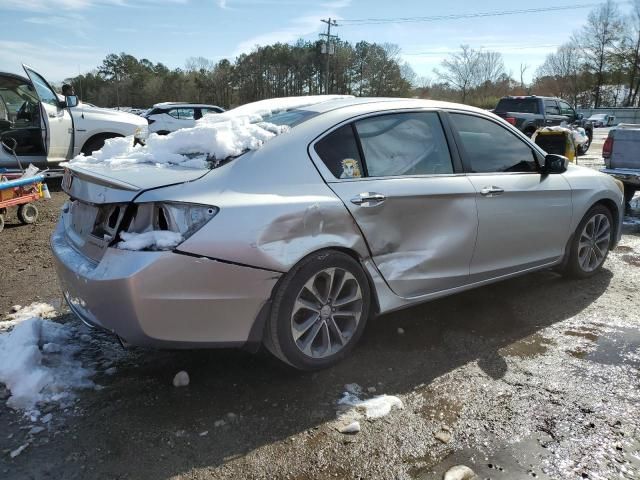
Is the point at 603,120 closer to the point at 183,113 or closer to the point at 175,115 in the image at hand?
the point at 183,113

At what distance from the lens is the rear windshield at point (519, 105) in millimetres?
17875

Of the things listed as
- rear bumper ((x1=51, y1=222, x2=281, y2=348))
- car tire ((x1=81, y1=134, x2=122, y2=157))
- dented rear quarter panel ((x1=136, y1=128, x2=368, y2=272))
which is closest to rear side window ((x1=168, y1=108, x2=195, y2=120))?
car tire ((x1=81, y1=134, x2=122, y2=157))

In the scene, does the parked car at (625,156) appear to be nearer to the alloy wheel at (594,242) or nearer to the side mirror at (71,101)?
the alloy wheel at (594,242)

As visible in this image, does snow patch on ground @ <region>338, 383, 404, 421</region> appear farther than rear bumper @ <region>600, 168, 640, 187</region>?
No

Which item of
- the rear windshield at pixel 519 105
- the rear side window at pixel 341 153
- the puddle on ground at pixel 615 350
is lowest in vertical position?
the puddle on ground at pixel 615 350

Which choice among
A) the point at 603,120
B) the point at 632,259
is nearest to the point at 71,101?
the point at 632,259

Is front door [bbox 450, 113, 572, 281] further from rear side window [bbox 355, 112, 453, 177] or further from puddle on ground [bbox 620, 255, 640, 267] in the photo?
puddle on ground [bbox 620, 255, 640, 267]

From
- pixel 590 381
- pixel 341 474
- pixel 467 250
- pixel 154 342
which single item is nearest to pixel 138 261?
pixel 154 342

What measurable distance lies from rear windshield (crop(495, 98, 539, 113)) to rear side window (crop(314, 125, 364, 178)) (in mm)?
16546

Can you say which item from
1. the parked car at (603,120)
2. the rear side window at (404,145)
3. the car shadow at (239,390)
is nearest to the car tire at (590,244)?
the car shadow at (239,390)

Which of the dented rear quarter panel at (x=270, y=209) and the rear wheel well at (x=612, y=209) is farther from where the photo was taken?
the rear wheel well at (x=612, y=209)

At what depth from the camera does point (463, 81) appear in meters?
78.4

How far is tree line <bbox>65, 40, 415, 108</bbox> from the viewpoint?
71938 mm

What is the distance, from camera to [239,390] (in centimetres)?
299
